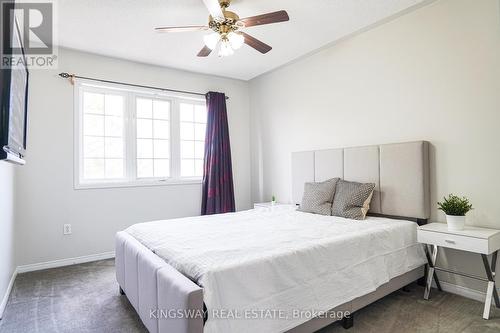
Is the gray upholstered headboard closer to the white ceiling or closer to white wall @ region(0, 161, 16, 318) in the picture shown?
the white ceiling

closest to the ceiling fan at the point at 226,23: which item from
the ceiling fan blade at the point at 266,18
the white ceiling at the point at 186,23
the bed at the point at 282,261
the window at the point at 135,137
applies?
the ceiling fan blade at the point at 266,18

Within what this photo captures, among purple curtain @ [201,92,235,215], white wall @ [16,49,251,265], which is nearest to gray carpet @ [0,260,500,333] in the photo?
white wall @ [16,49,251,265]

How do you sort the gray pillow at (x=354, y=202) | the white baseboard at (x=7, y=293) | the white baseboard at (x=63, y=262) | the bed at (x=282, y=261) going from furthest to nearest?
the white baseboard at (x=63, y=262)
the gray pillow at (x=354, y=202)
the white baseboard at (x=7, y=293)
the bed at (x=282, y=261)

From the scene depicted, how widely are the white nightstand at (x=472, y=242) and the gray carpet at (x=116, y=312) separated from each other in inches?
6.3

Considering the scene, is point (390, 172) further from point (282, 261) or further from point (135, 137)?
point (135, 137)

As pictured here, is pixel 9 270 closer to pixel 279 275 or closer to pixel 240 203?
pixel 279 275

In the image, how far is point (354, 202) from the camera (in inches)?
112

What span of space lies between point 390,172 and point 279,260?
5.76 feet

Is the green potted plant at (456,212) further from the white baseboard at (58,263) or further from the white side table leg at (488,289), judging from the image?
the white baseboard at (58,263)

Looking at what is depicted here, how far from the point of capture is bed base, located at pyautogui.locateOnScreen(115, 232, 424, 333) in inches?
53.4

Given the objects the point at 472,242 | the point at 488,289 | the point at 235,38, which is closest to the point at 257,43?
the point at 235,38

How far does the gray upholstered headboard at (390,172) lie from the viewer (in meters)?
2.62

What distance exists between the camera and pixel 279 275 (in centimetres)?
166

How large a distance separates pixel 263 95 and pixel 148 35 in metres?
2.07
